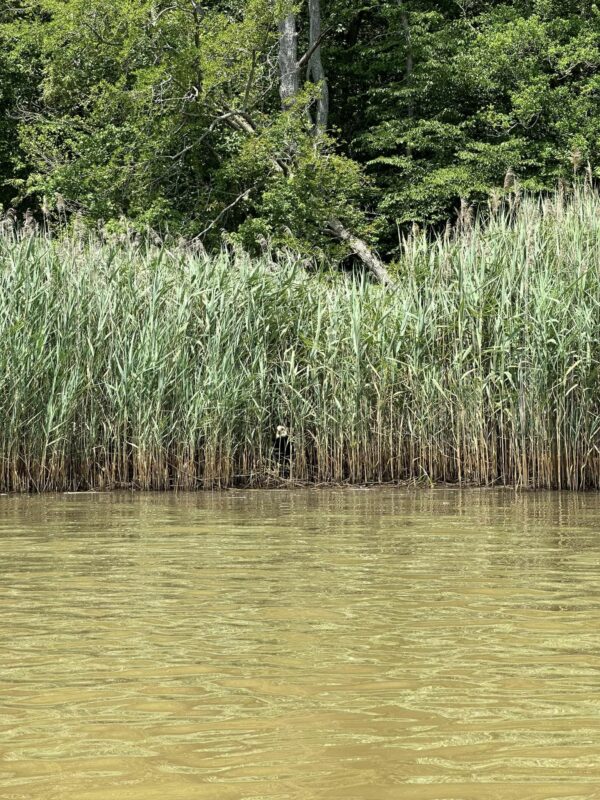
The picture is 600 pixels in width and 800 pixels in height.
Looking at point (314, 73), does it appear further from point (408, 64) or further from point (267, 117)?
point (267, 117)

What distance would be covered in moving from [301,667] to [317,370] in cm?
687

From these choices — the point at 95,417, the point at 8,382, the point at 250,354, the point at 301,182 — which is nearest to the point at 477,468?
the point at 250,354

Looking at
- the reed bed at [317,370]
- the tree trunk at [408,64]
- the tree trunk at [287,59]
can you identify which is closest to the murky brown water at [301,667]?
the reed bed at [317,370]

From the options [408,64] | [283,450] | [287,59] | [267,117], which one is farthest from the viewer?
[408,64]

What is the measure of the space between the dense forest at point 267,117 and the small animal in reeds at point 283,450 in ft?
33.5

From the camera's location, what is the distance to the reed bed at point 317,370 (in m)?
9.35

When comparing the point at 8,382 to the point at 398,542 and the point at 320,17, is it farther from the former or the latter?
the point at 320,17

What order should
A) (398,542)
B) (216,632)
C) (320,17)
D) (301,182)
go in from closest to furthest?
(216,632) < (398,542) < (301,182) < (320,17)

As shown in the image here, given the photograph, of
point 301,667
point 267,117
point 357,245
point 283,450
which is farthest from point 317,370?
point 267,117

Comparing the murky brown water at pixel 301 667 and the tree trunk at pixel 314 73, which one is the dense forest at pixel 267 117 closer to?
the tree trunk at pixel 314 73

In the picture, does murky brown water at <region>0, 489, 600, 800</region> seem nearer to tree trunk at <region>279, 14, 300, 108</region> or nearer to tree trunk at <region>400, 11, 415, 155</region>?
tree trunk at <region>279, 14, 300, 108</region>

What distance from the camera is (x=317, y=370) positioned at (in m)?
10.0

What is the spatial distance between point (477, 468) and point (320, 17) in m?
19.5

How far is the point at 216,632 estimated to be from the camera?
3.72 metres
